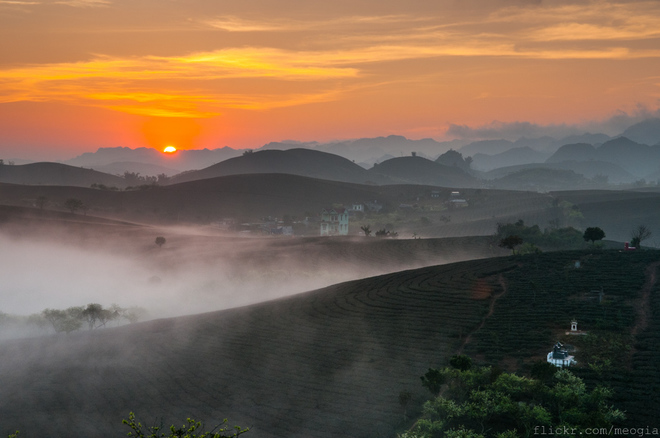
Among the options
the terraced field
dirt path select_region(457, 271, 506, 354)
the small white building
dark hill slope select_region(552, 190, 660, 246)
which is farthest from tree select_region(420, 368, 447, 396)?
dark hill slope select_region(552, 190, 660, 246)

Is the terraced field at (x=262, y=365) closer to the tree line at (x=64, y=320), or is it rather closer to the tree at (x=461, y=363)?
the tree at (x=461, y=363)

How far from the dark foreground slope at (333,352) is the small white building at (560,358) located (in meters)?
0.80

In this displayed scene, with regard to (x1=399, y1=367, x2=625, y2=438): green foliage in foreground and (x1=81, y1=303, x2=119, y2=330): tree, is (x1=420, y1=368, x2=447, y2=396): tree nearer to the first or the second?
(x1=399, y1=367, x2=625, y2=438): green foliage in foreground

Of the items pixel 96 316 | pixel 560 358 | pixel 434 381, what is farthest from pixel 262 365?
pixel 96 316

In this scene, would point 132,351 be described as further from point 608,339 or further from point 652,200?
point 652,200

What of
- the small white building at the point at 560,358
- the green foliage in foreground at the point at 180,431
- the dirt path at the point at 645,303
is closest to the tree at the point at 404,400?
the green foliage in foreground at the point at 180,431

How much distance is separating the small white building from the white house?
11278cm

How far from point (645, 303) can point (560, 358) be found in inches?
491

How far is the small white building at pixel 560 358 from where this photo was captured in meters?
30.8

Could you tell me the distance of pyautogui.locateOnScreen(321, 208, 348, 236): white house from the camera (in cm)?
14488

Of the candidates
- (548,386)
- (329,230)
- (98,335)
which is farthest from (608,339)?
(329,230)

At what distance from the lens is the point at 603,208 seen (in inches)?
7239

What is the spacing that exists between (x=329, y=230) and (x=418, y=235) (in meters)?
24.3

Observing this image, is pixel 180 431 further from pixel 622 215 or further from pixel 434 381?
pixel 622 215
